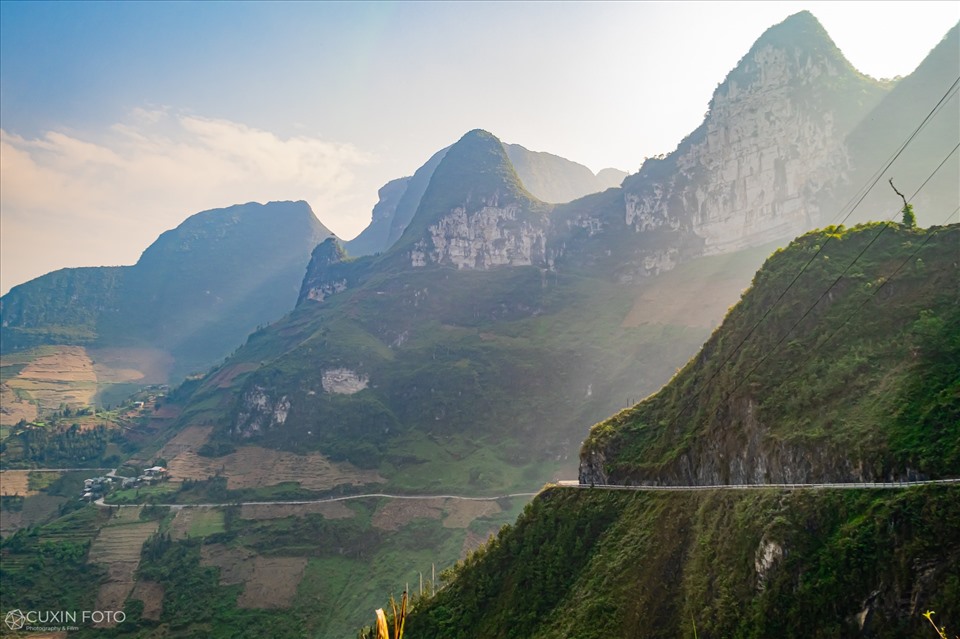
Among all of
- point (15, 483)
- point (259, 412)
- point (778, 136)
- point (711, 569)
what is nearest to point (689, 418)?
point (711, 569)

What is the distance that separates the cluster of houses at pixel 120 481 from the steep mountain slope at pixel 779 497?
372ft

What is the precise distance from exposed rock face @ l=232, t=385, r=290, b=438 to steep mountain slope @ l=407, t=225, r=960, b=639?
124m

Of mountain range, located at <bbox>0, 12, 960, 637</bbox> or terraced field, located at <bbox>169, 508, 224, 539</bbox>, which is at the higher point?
mountain range, located at <bbox>0, 12, 960, 637</bbox>

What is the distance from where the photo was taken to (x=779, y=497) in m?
31.2

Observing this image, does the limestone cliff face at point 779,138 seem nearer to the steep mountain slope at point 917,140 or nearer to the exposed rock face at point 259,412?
the steep mountain slope at point 917,140

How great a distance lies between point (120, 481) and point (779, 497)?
156 metres

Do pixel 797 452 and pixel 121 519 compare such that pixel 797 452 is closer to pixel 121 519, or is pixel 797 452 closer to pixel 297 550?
pixel 297 550

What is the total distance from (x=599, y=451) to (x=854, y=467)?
23.0 meters

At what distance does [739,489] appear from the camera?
35.3m

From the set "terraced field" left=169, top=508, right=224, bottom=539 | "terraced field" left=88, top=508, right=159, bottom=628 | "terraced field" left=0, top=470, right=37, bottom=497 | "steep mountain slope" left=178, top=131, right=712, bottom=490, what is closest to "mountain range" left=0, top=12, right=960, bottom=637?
"steep mountain slope" left=178, top=131, right=712, bottom=490

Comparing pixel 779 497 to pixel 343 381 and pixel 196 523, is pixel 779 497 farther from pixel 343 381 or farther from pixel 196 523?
pixel 343 381

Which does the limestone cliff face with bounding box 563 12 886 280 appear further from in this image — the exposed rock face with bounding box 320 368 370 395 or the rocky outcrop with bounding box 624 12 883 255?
the exposed rock face with bounding box 320 368 370 395

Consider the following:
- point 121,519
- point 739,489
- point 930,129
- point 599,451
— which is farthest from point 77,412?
point 930,129

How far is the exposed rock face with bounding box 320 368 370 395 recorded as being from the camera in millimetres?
173625
